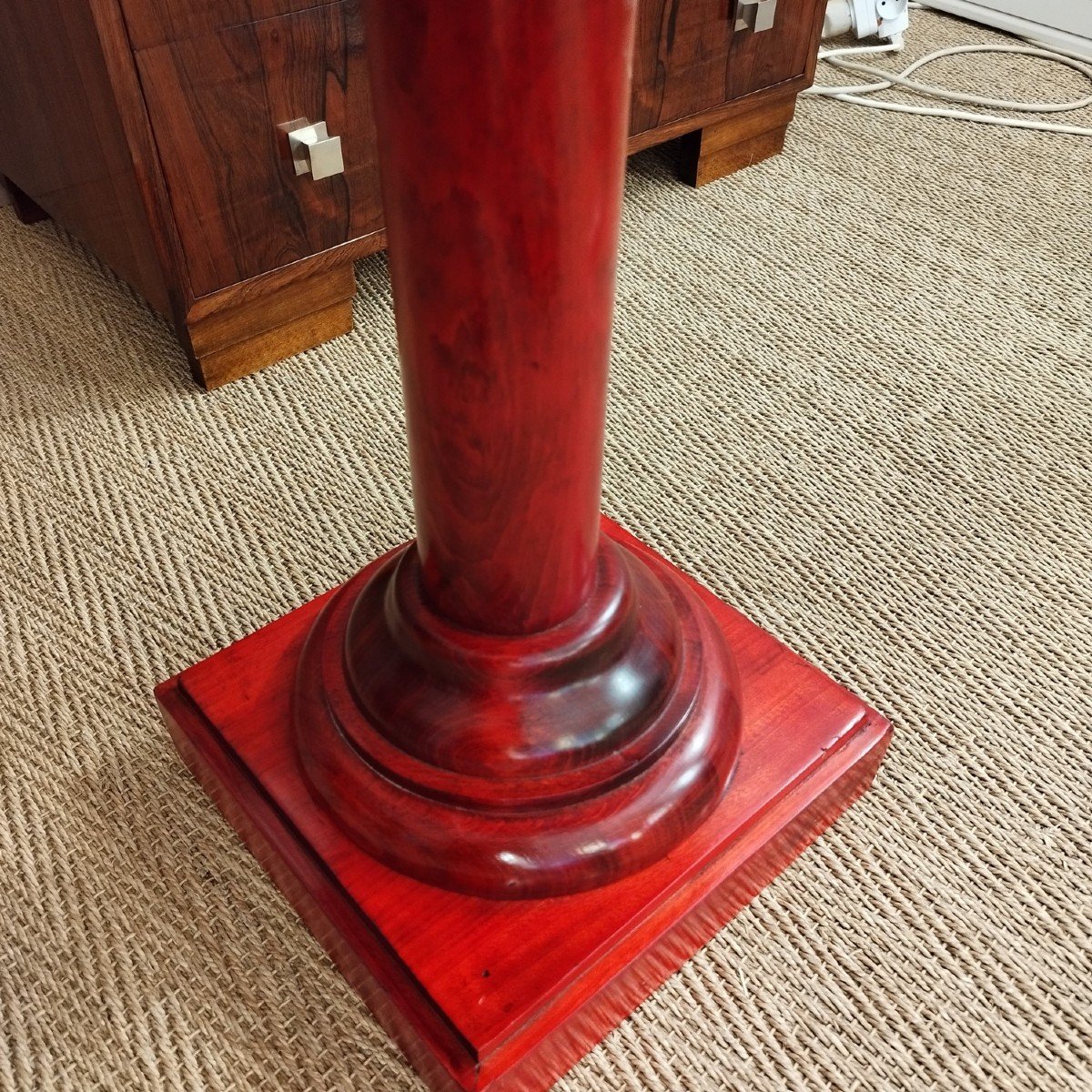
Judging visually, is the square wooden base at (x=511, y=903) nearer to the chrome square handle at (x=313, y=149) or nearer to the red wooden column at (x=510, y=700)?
the red wooden column at (x=510, y=700)

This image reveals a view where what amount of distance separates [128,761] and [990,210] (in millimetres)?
1130

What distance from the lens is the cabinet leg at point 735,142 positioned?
1.27 m

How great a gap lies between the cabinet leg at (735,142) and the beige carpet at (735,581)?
3 cm

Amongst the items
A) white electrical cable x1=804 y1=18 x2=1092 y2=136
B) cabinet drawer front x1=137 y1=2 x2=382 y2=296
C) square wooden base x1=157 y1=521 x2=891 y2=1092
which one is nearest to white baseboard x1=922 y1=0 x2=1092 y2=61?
white electrical cable x1=804 y1=18 x2=1092 y2=136

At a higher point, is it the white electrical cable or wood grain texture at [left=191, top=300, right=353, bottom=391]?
the white electrical cable

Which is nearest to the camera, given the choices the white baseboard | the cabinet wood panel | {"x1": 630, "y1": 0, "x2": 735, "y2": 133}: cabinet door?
{"x1": 630, "y1": 0, "x2": 735, "y2": 133}: cabinet door

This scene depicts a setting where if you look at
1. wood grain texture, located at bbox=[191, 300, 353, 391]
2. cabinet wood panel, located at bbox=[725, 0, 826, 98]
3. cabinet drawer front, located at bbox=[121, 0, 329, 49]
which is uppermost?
A: cabinet drawer front, located at bbox=[121, 0, 329, 49]

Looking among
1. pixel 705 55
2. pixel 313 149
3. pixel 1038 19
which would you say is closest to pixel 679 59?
pixel 705 55

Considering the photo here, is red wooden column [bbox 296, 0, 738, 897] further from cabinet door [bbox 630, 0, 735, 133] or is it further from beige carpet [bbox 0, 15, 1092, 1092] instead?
cabinet door [bbox 630, 0, 735, 133]

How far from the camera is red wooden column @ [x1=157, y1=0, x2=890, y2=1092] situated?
0.39 meters

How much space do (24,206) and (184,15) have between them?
55cm

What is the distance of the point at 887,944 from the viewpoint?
589 mm

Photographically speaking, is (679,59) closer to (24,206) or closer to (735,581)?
(735,581)

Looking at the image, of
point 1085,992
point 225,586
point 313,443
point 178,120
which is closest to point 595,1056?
point 1085,992
